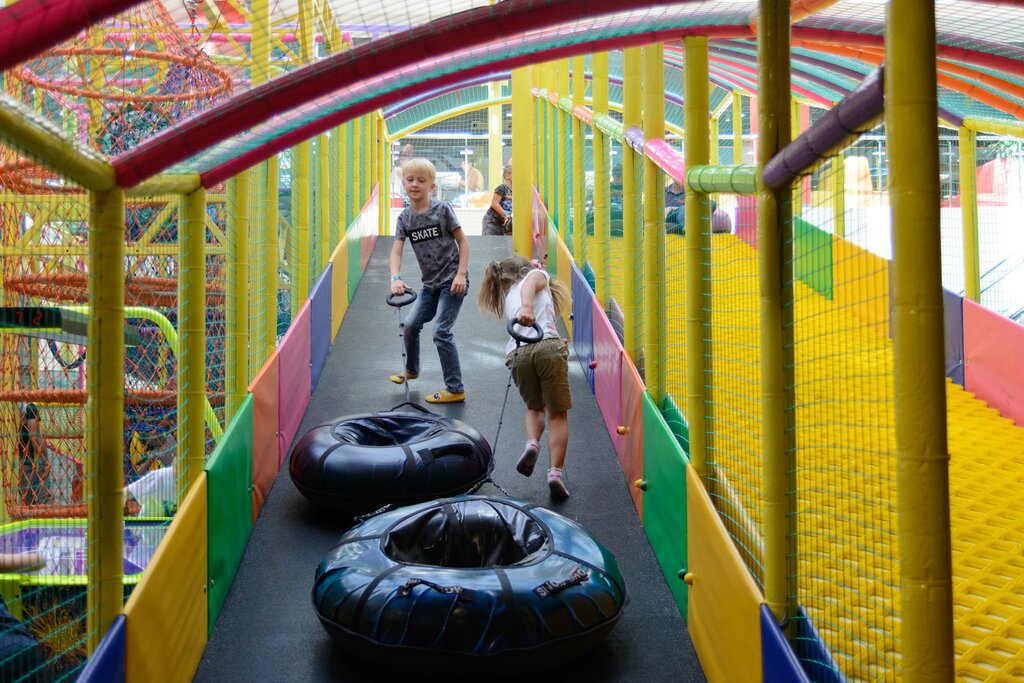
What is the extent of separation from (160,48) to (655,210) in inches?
148

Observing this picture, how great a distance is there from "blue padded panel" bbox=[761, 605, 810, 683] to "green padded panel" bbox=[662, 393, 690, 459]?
1217 mm

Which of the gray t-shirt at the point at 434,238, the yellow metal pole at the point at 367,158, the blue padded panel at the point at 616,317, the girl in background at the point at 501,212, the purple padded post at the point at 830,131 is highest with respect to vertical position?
the yellow metal pole at the point at 367,158

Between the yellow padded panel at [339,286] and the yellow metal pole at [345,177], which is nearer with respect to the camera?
the yellow padded panel at [339,286]

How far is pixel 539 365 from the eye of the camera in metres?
4.97

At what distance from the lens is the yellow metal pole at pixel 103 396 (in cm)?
261

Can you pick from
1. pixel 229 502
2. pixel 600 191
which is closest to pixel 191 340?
pixel 229 502

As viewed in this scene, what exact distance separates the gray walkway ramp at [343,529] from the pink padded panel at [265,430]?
76mm

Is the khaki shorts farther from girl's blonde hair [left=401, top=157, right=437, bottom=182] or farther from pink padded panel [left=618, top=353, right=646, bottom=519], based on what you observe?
girl's blonde hair [left=401, top=157, right=437, bottom=182]

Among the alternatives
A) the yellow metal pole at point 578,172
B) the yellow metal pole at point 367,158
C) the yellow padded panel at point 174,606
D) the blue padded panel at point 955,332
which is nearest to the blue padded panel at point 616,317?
the yellow metal pole at point 578,172

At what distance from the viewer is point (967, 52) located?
496 cm

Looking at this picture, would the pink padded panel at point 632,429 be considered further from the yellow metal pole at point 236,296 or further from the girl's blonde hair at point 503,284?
the yellow metal pole at point 236,296

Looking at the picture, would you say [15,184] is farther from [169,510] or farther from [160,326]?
[169,510]

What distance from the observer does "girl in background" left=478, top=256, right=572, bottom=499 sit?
4785 mm

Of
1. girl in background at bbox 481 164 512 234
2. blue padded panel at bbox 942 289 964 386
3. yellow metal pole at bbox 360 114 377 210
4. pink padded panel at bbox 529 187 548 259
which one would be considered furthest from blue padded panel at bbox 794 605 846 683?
girl in background at bbox 481 164 512 234
